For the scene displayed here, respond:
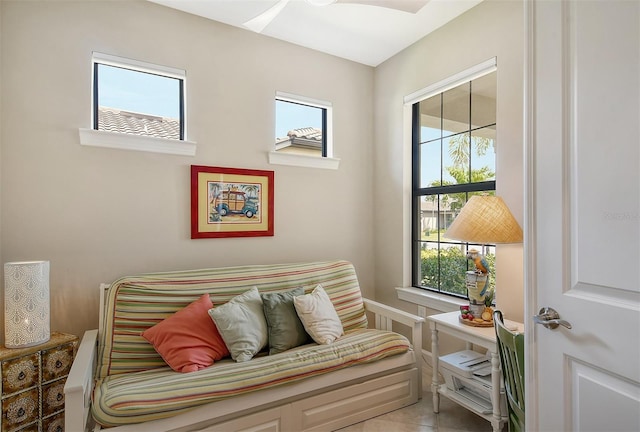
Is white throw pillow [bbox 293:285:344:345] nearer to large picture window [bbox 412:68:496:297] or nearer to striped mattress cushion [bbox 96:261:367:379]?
striped mattress cushion [bbox 96:261:367:379]

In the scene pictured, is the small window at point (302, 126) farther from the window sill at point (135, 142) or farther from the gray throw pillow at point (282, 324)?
the gray throw pillow at point (282, 324)

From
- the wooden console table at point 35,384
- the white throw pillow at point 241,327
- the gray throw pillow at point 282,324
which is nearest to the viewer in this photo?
the wooden console table at point 35,384

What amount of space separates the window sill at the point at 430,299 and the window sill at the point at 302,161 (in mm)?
1314

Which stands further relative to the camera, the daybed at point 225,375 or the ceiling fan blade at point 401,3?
the ceiling fan blade at point 401,3

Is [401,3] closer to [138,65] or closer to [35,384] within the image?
[138,65]

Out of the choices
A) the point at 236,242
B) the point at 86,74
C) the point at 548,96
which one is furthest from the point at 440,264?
the point at 86,74

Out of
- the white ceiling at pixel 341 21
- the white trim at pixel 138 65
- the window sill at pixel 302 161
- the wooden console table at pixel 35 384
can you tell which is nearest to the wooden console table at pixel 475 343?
the window sill at pixel 302 161

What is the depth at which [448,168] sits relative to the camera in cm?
281

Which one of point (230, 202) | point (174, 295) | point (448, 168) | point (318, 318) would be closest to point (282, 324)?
point (318, 318)

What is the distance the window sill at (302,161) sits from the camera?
9.53 feet

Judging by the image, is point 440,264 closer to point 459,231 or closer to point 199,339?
point 459,231

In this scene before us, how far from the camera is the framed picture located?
2.59 metres

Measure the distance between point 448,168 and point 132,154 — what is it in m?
2.41

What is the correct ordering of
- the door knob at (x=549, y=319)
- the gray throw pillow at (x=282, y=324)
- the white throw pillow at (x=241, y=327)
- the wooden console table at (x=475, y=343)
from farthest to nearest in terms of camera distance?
the gray throw pillow at (x=282, y=324) → the white throw pillow at (x=241, y=327) → the wooden console table at (x=475, y=343) → the door knob at (x=549, y=319)
